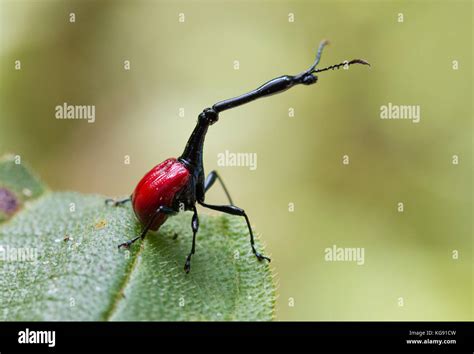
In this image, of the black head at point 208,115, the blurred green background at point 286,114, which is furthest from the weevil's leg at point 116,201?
the blurred green background at point 286,114

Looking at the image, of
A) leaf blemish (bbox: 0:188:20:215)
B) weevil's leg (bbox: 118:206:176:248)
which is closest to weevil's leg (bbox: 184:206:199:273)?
weevil's leg (bbox: 118:206:176:248)

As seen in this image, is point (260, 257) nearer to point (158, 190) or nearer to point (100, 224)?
point (158, 190)

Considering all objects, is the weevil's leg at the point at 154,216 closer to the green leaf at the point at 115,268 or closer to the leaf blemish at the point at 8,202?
the green leaf at the point at 115,268

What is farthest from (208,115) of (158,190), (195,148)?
(158,190)

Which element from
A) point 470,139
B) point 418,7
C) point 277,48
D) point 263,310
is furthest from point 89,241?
point 418,7

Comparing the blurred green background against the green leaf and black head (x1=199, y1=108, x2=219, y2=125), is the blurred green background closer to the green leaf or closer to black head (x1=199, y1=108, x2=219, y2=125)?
the green leaf
